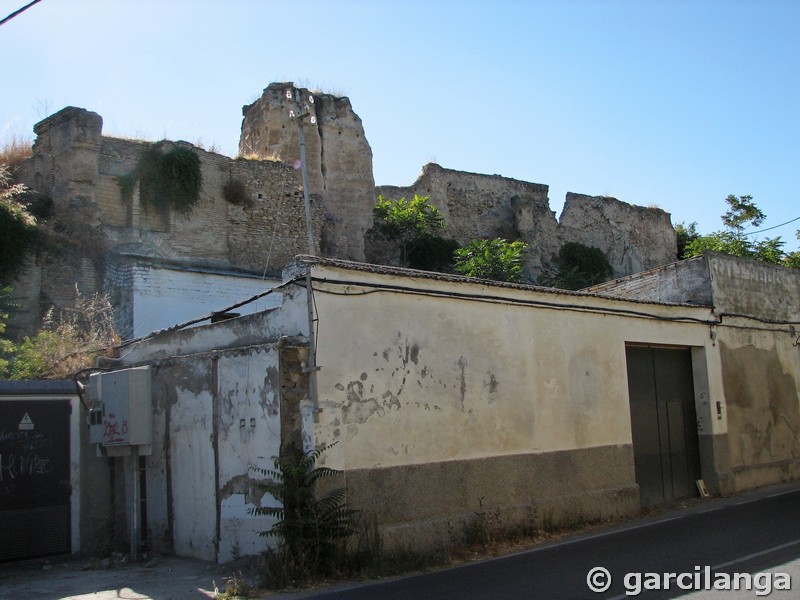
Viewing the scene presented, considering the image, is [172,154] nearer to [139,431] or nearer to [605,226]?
[139,431]

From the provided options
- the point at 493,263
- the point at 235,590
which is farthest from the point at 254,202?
the point at 235,590

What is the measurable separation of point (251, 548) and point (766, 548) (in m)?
5.85

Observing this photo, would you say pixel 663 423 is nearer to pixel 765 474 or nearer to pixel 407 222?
pixel 765 474

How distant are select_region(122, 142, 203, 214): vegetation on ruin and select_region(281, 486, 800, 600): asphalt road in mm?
14233

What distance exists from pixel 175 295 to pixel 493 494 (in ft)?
29.6

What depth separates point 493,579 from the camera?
7.55m

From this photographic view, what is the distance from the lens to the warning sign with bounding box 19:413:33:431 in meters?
9.72

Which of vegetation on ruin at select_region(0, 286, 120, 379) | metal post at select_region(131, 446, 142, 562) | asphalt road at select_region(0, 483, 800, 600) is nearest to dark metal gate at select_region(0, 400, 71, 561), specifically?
asphalt road at select_region(0, 483, 800, 600)

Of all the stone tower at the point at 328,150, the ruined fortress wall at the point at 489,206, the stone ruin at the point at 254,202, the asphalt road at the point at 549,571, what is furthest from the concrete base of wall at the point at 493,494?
the ruined fortress wall at the point at 489,206

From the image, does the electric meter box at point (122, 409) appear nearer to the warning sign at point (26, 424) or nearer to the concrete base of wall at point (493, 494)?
the warning sign at point (26, 424)

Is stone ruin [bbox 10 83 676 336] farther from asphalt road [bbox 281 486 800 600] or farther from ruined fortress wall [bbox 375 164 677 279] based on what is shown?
asphalt road [bbox 281 486 800 600]

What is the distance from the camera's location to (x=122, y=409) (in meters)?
9.67

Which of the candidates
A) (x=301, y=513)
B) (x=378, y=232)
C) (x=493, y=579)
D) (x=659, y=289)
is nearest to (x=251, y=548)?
(x=301, y=513)

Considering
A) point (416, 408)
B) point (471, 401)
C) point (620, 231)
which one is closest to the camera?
point (416, 408)
